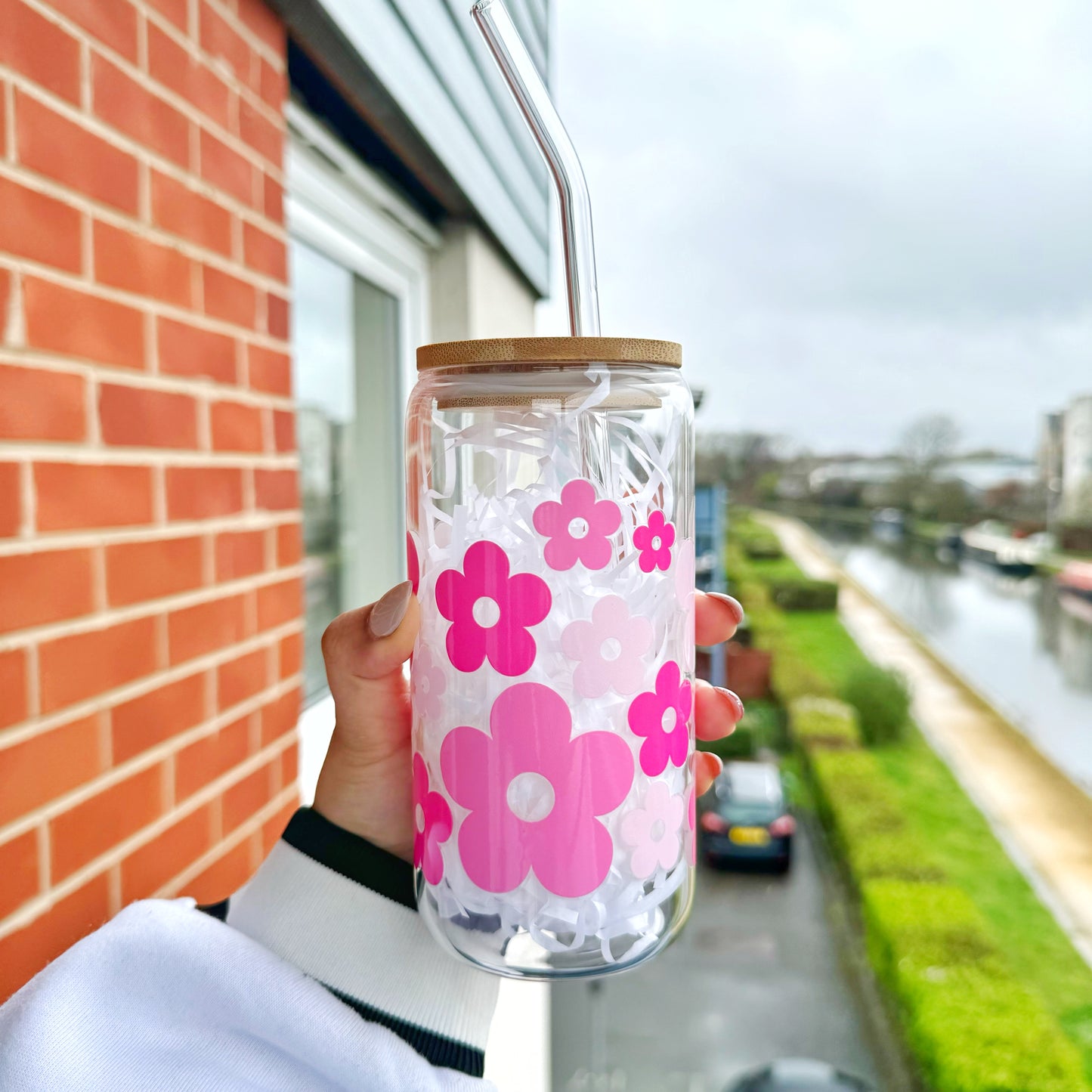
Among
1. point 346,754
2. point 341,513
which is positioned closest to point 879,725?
point 341,513

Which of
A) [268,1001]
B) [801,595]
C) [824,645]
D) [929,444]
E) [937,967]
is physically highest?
[929,444]

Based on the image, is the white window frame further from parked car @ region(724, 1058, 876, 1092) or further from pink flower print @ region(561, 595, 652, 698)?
parked car @ region(724, 1058, 876, 1092)

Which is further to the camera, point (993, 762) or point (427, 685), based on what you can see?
point (993, 762)

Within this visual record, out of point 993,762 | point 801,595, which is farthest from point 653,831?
point 801,595

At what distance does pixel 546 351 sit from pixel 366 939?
1.57 feet

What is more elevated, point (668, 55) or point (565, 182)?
point (668, 55)

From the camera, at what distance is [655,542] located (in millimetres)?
579

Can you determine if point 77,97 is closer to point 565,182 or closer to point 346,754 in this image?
point 565,182

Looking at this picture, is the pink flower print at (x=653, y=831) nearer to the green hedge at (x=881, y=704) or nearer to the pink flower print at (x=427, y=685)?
the pink flower print at (x=427, y=685)

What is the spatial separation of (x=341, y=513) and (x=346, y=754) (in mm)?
1147

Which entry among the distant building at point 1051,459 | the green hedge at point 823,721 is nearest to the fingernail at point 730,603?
the distant building at point 1051,459

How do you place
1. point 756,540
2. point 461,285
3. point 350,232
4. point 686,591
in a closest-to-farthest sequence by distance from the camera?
point 686,591, point 350,232, point 461,285, point 756,540

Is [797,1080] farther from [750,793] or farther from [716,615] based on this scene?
[716,615]

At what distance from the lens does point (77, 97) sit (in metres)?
0.68
